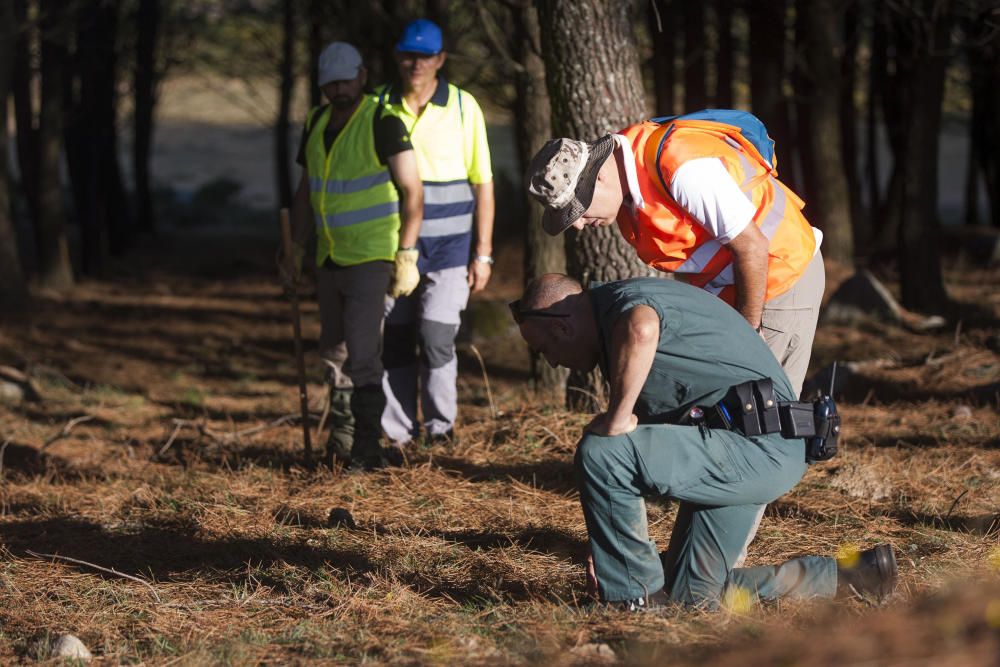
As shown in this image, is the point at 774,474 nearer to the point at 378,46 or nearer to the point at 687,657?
the point at 687,657

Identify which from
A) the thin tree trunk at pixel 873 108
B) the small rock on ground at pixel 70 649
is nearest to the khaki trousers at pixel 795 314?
the small rock on ground at pixel 70 649

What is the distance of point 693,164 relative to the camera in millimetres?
3875

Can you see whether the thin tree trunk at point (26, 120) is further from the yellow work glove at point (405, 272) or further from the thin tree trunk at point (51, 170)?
the yellow work glove at point (405, 272)

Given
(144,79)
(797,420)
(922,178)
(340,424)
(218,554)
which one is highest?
(144,79)

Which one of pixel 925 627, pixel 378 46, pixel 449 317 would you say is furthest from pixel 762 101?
pixel 925 627

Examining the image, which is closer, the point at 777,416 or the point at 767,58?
the point at 777,416

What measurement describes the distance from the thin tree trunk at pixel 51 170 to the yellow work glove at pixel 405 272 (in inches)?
420

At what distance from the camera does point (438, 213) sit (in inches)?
242

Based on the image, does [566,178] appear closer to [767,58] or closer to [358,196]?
[358,196]

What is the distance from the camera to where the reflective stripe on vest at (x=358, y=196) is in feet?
19.2

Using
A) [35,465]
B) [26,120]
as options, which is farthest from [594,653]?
[26,120]

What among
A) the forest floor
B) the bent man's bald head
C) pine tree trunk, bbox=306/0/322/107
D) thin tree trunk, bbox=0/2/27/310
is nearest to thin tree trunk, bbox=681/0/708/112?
pine tree trunk, bbox=306/0/322/107

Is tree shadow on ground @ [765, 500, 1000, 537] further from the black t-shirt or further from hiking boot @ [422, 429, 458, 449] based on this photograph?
the black t-shirt

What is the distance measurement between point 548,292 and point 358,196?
7.83 feet
